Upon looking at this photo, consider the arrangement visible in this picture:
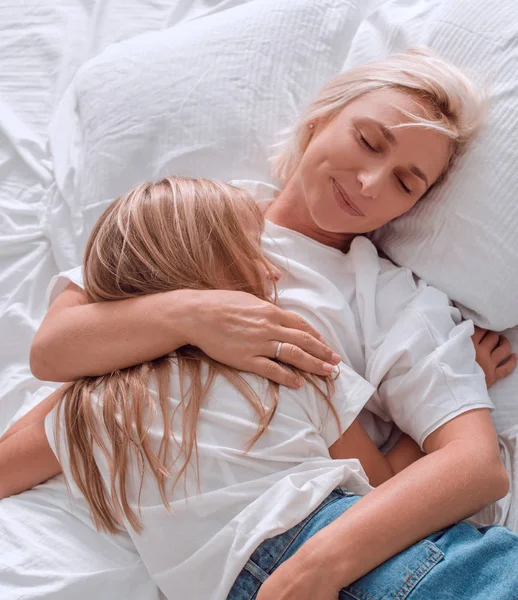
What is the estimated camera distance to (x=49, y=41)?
1.74 metres

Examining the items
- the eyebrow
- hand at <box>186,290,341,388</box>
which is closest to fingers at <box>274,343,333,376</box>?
hand at <box>186,290,341,388</box>

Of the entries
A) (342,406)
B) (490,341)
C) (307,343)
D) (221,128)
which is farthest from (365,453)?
(221,128)

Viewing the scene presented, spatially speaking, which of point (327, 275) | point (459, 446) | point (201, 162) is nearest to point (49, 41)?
point (201, 162)

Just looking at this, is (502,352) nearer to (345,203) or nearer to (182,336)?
(345,203)

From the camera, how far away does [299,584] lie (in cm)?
100

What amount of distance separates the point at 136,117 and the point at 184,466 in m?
0.74

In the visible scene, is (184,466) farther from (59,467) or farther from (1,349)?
(1,349)

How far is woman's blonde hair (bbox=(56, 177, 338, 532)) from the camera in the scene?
1078mm

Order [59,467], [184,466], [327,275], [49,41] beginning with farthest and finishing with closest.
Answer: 1. [49,41]
2. [327,275]
3. [59,467]
4. [184,466]

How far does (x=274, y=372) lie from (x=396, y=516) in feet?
0.84

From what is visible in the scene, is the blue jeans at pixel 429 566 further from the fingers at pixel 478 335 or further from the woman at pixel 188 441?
the fingers at pixel 478 335

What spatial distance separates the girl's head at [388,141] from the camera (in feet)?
4.06

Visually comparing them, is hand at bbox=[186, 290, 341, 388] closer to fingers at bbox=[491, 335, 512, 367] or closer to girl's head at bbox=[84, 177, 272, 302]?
girl's head at bbox=[84, 177, 272, 302]

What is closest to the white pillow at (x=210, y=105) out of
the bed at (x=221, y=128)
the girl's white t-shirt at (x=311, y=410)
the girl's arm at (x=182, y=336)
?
the bed at (x=221, y=128)
